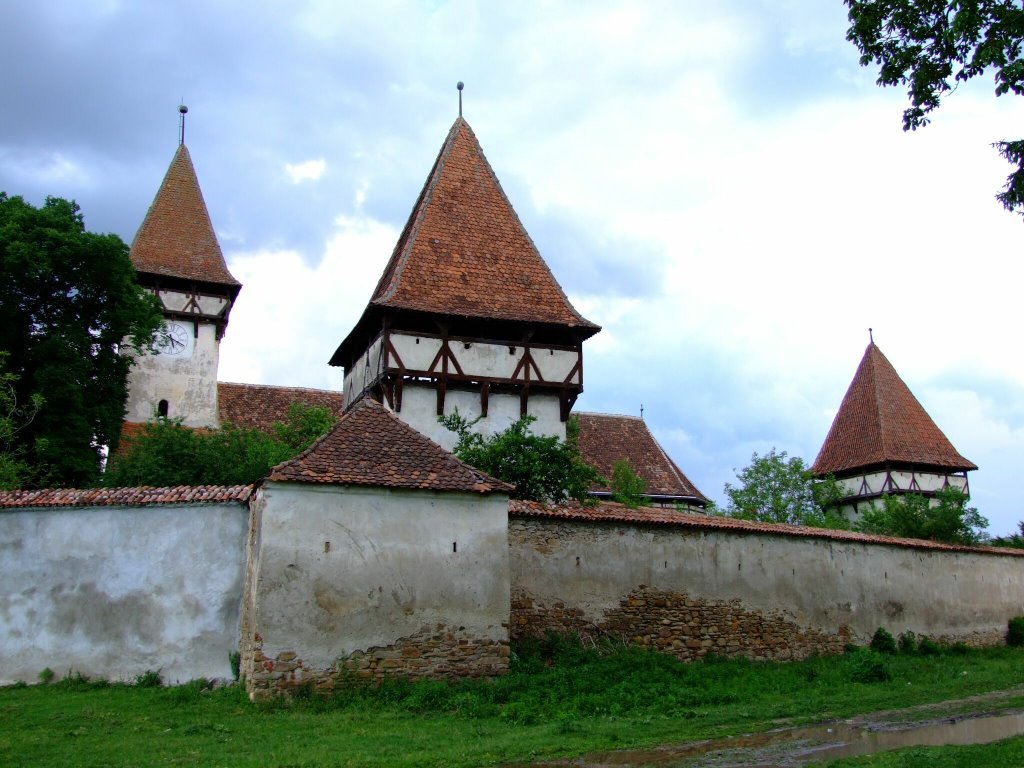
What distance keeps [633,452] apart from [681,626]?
17673 mm

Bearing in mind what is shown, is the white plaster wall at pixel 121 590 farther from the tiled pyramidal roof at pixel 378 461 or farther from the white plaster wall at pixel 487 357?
the white plaster wall at pixel 487 357

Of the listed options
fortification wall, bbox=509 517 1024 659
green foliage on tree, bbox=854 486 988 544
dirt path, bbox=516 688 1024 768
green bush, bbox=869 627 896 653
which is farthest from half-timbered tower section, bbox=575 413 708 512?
dirt path, bbox=516 688 1024 768

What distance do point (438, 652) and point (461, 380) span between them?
9611mm

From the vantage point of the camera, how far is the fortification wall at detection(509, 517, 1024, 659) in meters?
15.2

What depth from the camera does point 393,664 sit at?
42.3 feet

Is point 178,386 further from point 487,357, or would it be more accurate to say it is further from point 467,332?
point 487,357

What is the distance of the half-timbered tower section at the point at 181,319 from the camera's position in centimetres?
3159

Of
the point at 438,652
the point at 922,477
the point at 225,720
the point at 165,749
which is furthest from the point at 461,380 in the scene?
the point at 922,477

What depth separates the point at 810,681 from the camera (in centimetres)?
1498

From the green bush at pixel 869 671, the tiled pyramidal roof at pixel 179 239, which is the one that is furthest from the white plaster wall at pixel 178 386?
the green bush at pixel 869 671

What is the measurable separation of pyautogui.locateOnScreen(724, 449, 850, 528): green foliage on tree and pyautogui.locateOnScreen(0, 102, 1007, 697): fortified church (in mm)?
14678

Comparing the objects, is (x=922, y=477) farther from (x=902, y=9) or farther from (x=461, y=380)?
(x=902, y=9)

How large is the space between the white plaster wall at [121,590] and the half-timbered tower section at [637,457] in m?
17.3

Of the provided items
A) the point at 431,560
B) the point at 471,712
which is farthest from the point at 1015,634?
the point at 471,712
